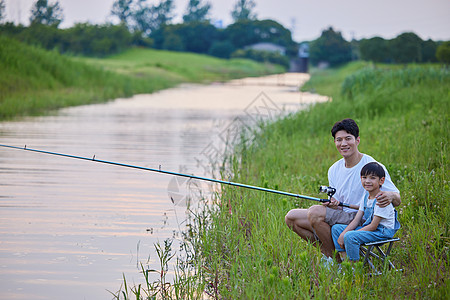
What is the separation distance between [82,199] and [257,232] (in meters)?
3.36

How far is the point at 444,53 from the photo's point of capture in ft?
80.0

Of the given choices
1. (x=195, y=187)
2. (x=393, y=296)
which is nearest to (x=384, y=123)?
(x=195, y=187)

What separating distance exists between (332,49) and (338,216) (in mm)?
71943

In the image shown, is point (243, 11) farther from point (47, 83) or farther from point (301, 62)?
point (47, 83)

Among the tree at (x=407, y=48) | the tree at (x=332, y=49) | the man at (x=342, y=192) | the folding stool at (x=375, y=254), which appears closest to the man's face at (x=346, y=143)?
the man at (x=342, y=192)

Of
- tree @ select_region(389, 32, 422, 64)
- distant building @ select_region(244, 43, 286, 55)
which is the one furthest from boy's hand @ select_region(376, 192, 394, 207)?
distant building @ select_region(244, 43, 286, 55)

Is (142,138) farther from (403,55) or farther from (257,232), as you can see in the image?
(403,55)

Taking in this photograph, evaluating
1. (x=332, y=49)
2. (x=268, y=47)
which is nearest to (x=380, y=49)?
(x=332, y=49)

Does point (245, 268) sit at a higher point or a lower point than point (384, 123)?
lower

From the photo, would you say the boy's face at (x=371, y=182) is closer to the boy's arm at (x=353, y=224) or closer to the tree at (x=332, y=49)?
the boy's arm at (x=353, y=224)

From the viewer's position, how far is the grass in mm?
4328

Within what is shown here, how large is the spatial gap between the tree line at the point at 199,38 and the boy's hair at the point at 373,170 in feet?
74.9

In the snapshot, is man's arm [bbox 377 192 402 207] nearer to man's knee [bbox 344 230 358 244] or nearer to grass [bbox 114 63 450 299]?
man's knee [bbox 344 230 358 244]

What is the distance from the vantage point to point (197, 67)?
233 feet
